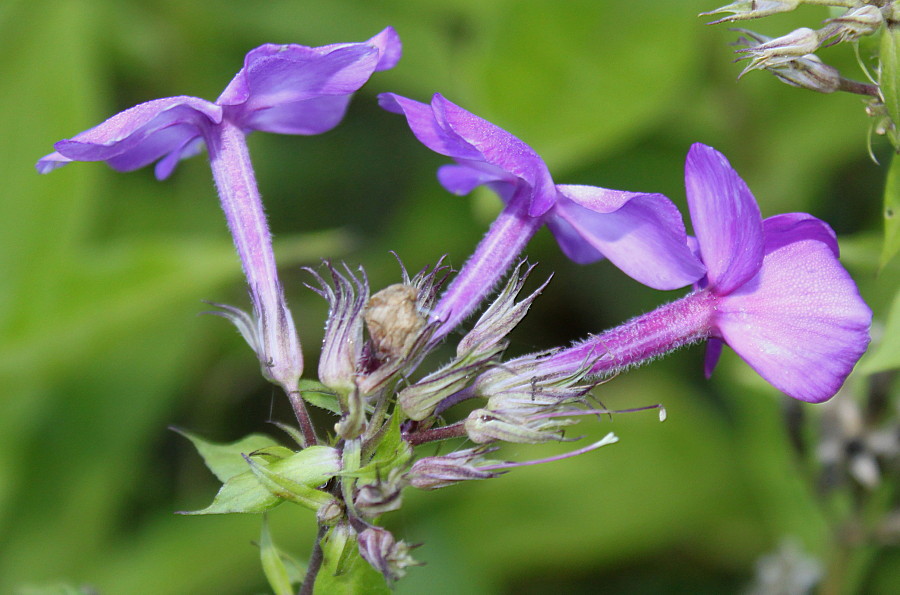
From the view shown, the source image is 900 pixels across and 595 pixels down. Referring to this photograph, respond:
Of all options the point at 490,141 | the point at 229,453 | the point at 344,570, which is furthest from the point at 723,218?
the point at 229,453

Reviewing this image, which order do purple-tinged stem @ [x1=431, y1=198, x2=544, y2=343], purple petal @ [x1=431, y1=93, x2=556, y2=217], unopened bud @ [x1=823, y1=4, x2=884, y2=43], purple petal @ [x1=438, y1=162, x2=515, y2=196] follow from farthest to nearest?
purple petal @ [x1=438, y1=162, x2=515, y2=196]
purple-tinged stem @ [x1=431, y1=198, x2=544, y2=343]
purple petal @ [x1=431, y1=93, x2=556, y2=217]
unopened bud @ [x1=823, y1=4, x2=884, y2=43]

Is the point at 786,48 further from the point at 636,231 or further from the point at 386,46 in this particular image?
the point at 386,46

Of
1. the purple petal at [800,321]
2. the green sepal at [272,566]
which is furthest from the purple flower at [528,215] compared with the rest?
the green sepal at [272,566]

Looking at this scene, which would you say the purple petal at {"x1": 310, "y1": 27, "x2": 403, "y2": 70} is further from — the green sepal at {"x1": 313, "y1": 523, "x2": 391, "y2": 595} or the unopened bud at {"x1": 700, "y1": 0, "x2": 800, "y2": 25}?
the green sepal at {"x1": 313, "y1": 523, "x2": 391, "y2": 595}

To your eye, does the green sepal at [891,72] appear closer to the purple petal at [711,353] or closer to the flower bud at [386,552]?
the purple petal at [711,353]

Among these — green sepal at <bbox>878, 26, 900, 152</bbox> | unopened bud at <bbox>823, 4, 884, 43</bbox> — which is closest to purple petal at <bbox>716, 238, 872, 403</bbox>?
green sepal at <bbox>878, 26, 900, 152</bbox>

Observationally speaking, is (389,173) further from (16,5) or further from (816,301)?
(816,301)
